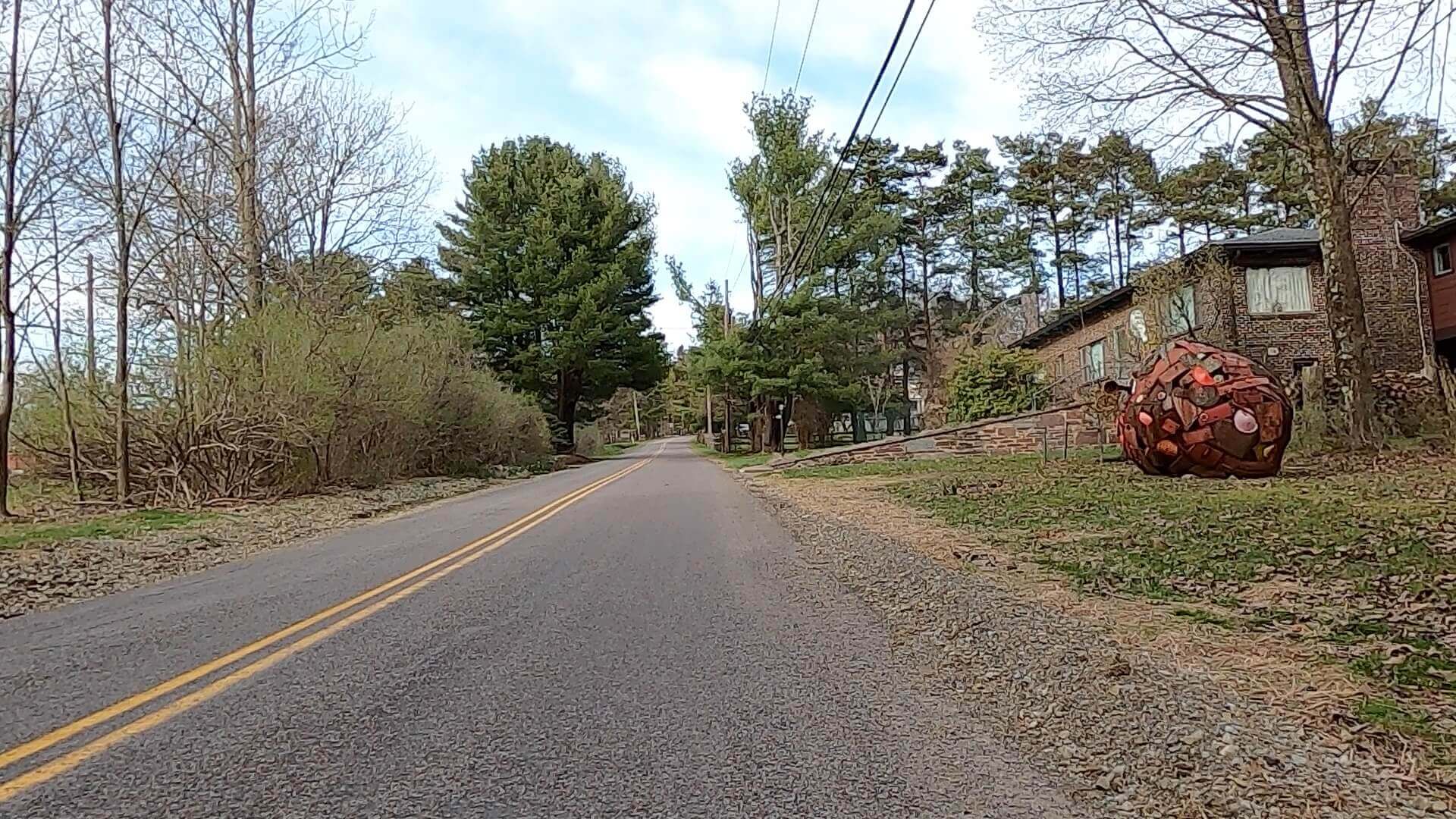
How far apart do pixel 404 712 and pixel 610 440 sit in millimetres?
87609

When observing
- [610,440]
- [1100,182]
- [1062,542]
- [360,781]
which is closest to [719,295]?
[1100,182]

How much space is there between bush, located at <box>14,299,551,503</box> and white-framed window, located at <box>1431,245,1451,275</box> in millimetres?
25574

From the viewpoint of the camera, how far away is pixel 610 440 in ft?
301

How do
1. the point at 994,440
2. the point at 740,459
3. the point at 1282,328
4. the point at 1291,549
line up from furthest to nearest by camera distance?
the point at 740,459
the point at 994,440
the point at 1282,328
the point at 1291,549

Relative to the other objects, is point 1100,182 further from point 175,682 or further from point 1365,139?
point 175,682

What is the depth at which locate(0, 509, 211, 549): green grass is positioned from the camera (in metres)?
12.5

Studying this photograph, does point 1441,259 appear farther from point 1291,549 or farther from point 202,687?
point 202,687

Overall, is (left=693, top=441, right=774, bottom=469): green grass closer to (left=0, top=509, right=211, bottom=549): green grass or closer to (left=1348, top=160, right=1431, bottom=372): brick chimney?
(left=1348, top=160, right=1431, bottom=372): brick chimney

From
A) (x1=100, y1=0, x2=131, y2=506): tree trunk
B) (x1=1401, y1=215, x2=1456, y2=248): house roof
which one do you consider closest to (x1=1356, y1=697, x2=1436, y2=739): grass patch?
(x1=100, y1=0, x2=131, y2=506): tree trunk

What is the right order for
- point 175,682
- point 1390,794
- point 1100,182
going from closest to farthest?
point 1390,794, point 175,682, point 1100,182

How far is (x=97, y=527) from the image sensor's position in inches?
552

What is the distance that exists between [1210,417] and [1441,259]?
608 inches

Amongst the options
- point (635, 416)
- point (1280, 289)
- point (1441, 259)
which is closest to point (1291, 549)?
point (1280, 289)

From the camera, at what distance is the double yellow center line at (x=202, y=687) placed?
12.9 feet
